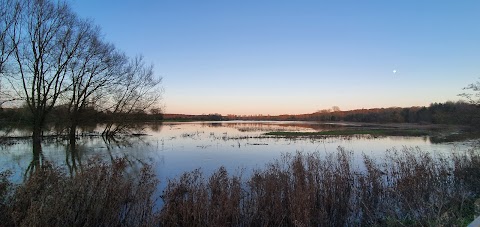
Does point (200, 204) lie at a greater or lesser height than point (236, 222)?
greater

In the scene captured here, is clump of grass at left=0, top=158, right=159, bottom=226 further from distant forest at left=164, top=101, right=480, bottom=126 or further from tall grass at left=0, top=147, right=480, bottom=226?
distant forest at left=164, top=101, right=480, bottom=126

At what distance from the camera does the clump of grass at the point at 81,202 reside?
5.11 metres

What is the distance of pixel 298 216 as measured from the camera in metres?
6.27

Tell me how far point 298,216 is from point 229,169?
22.3 ft

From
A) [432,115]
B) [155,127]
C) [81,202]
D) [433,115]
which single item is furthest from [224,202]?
[432,115]

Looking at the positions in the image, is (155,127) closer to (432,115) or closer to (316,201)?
(316,201)

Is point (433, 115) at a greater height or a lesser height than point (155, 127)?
greater

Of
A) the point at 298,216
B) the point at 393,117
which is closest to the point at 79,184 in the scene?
the point at 298,216

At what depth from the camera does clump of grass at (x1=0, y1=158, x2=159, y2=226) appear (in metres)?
5.11

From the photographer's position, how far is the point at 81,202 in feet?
18.3

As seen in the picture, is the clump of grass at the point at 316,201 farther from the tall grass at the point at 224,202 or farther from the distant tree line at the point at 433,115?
the distant tree line at the point at 433,115

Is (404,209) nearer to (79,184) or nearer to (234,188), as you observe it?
(234,188)

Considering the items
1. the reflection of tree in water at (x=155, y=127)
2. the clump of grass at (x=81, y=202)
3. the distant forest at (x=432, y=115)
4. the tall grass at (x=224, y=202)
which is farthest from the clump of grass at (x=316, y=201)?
the reflection of tree in water at (x=155, y=127)

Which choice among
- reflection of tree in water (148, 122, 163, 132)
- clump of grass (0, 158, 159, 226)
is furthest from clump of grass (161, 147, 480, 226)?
reflection of tree in water (148, 122, 163, 132)
